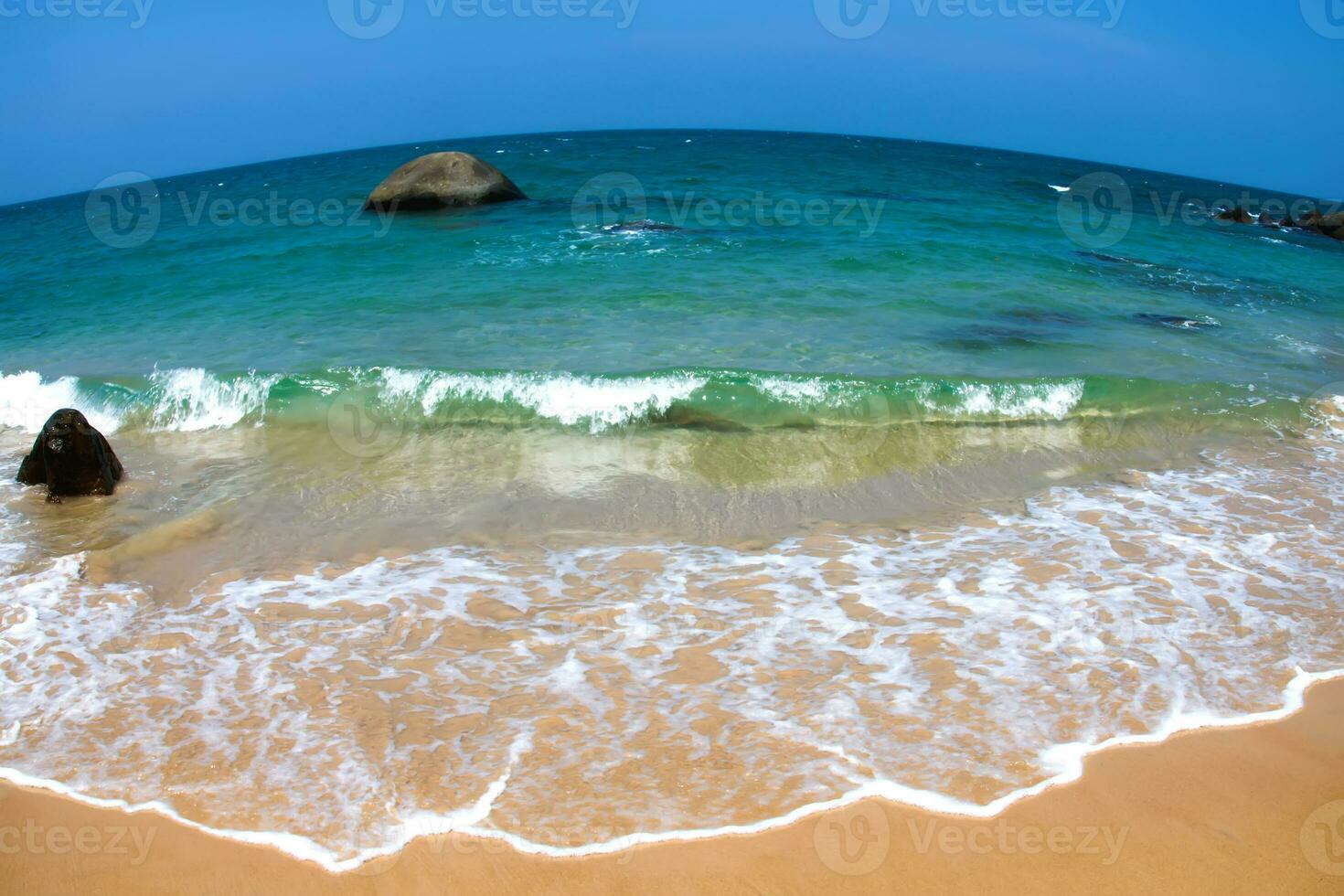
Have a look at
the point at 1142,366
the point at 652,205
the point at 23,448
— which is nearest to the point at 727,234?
the point at 652,205

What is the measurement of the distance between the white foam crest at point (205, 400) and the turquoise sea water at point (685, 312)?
4 cm

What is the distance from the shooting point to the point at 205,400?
838 cm

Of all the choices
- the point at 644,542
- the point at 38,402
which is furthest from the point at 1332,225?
the point at 38,402

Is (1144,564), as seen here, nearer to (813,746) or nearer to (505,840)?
(813,746)

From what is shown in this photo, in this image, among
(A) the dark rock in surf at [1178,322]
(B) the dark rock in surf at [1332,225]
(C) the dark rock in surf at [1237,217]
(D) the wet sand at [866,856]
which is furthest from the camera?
(C) the dark rock in surf at [1237,217]

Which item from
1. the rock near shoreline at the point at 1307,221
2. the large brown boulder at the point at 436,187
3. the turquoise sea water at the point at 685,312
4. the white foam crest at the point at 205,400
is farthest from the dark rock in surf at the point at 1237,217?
the white foam crest at the point at 205,400

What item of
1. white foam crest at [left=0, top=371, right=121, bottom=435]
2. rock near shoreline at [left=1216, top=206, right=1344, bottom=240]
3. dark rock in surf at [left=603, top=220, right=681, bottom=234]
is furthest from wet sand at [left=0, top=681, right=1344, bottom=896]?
rock near shoreline at [left=1216, top=206, right=1344, bottom=240]

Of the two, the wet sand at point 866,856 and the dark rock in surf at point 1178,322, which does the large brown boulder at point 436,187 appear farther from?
the wet sand at point 866,856

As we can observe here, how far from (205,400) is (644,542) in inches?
217

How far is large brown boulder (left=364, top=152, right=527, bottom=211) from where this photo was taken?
769 inches

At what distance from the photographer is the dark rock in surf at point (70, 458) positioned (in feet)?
20.6

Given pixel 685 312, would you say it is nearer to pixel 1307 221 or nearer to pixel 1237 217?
pixel 1237 217

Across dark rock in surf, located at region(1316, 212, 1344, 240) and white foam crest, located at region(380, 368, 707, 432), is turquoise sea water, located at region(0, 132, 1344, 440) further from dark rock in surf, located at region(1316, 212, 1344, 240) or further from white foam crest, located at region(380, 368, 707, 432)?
dark rock in surf, located at region(1316, 212, 1344, 240)

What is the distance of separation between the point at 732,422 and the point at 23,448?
22.0ft
